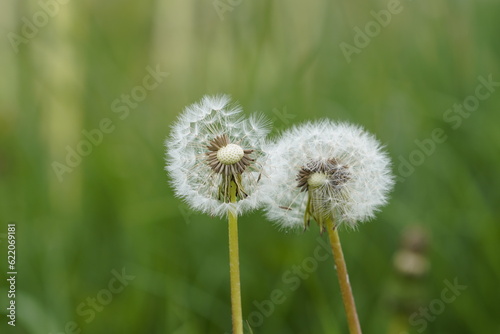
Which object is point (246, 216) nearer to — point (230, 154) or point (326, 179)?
point (326, 179)

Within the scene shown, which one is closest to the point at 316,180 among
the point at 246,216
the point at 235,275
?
the point at 235,275

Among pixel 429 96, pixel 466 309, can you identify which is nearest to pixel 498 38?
pixel 429 96

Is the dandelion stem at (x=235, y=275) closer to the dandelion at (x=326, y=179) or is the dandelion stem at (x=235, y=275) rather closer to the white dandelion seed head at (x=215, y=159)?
the white dandelion seed head at (x=215, y=159)

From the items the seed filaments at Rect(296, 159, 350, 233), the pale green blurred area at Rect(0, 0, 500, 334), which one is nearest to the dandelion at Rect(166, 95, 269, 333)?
the seed filaments at Rect(296, 159, 350, 233)

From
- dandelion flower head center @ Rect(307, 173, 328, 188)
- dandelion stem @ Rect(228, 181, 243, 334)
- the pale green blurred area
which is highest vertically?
the pale green blurred area

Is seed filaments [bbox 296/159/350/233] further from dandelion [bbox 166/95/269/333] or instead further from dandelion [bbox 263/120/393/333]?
dandelion [bbox 166/95/269/333]

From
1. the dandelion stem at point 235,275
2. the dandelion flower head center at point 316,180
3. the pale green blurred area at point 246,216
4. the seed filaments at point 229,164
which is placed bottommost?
the dandelion stem at point 235,275

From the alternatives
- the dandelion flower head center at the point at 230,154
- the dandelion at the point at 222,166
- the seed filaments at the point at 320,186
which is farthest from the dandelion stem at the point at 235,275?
the seed filaments at the point at 320,186
